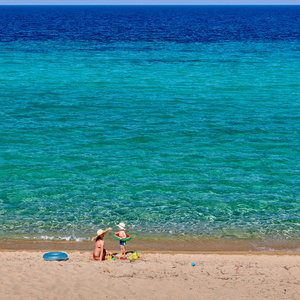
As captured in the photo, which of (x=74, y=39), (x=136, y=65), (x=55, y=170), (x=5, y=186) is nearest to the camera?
(x=5, y=186)

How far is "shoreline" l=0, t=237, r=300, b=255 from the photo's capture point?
51.6 ft

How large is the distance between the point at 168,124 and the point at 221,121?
358 cm

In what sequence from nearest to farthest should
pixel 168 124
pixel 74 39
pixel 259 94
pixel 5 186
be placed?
pixel 5 186
pixel 168 124
pixel 259 94
pixel 74 39

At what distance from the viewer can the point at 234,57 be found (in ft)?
188

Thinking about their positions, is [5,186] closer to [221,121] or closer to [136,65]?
[221,121]

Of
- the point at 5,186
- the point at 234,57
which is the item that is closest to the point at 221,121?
the point at 5,186

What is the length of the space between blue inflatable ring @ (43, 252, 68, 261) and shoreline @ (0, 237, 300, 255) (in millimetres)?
1388

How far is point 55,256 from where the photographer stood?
14008 mm

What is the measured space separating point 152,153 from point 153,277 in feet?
41.1

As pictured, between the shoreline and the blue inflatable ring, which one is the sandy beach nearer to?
the blue inflatable ring

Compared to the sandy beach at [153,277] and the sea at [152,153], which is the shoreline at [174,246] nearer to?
the sea at [152,153]

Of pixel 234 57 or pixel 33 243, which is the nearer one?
pixel 33 243

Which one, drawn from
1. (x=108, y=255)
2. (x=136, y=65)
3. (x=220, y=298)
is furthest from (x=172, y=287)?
(x=136, y=65)

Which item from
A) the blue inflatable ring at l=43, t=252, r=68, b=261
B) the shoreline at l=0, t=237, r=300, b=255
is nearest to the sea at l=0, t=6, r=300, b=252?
the shoreline at l=0, t=237, r=300, b=255
